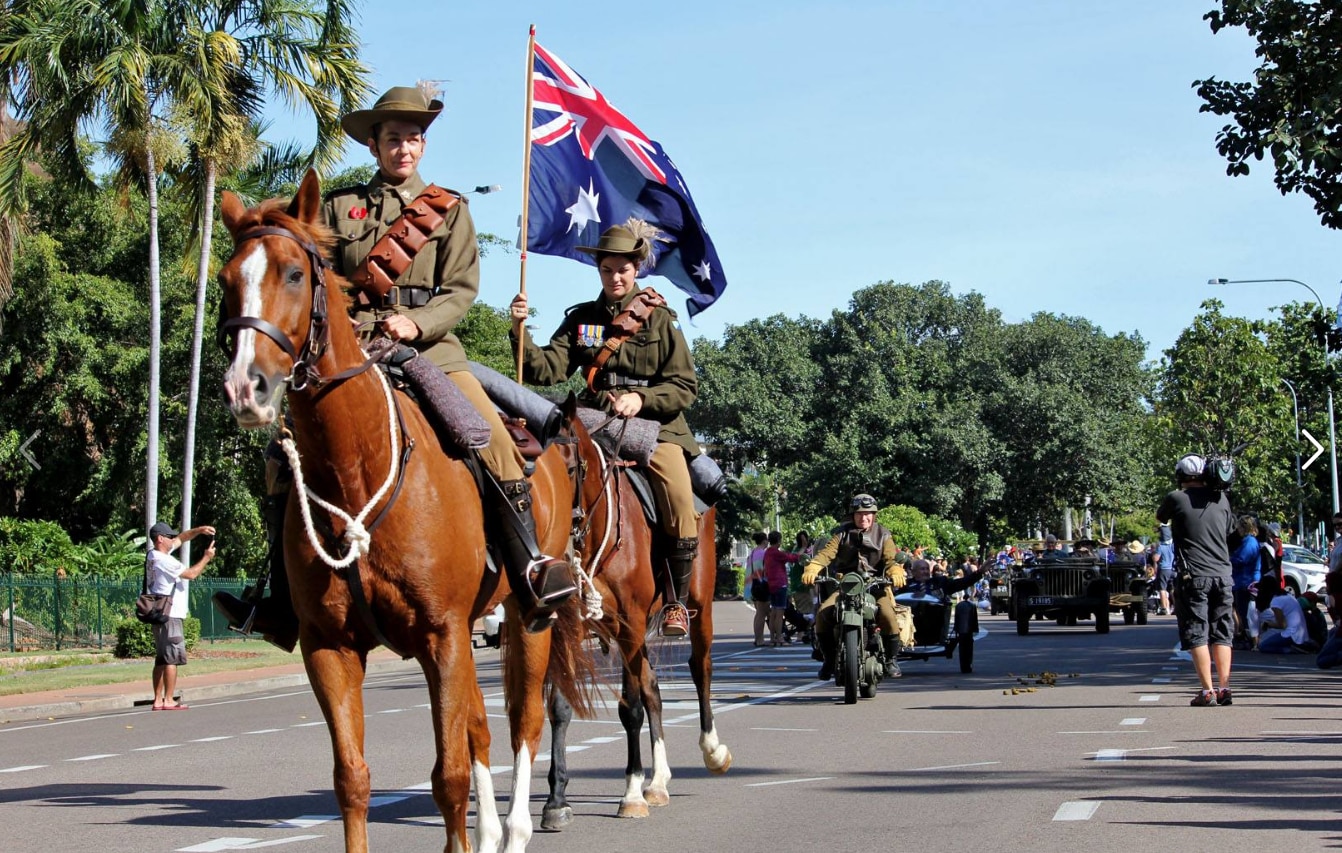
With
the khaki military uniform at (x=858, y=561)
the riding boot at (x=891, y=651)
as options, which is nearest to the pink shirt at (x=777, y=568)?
the riding boot at (x=891, y=651)

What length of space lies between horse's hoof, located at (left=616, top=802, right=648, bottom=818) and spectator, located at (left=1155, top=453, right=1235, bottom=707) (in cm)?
756

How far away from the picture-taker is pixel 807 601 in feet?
81.5

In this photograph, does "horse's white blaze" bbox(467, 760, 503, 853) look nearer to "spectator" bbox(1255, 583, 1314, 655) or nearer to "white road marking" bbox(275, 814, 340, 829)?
"white road marking" bbox(275, 814, 340, 829)

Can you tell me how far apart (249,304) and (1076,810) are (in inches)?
204

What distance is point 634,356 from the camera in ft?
32.4

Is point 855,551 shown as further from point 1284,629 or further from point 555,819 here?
point 1284,629

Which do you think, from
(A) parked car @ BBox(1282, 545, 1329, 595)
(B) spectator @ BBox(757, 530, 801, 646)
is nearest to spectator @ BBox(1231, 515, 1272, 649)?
Answer: (B) spectator @ BBox(757, 530, 801, 646)

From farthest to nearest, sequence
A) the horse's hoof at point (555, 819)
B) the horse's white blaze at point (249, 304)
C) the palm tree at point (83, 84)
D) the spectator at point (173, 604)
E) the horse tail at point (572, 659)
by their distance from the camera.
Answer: the palm tree at point (83, 84) < the spectator at point (173, 604) < the horse tail at point (572, 659) < the horse's hoof at point (555, 819) < the horse's white blaze at point (249, 304)

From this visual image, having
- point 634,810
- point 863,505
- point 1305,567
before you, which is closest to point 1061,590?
point 863,505

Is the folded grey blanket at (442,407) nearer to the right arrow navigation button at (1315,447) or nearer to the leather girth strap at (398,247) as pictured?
the leather girth strap at (398,247)

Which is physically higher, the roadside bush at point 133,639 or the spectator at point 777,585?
the spectator at point 777,585

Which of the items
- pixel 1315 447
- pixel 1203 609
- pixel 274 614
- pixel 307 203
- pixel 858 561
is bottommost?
pixel 1203 609

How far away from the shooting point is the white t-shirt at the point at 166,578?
62.9 feet

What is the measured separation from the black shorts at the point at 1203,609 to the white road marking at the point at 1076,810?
20.7 ft
